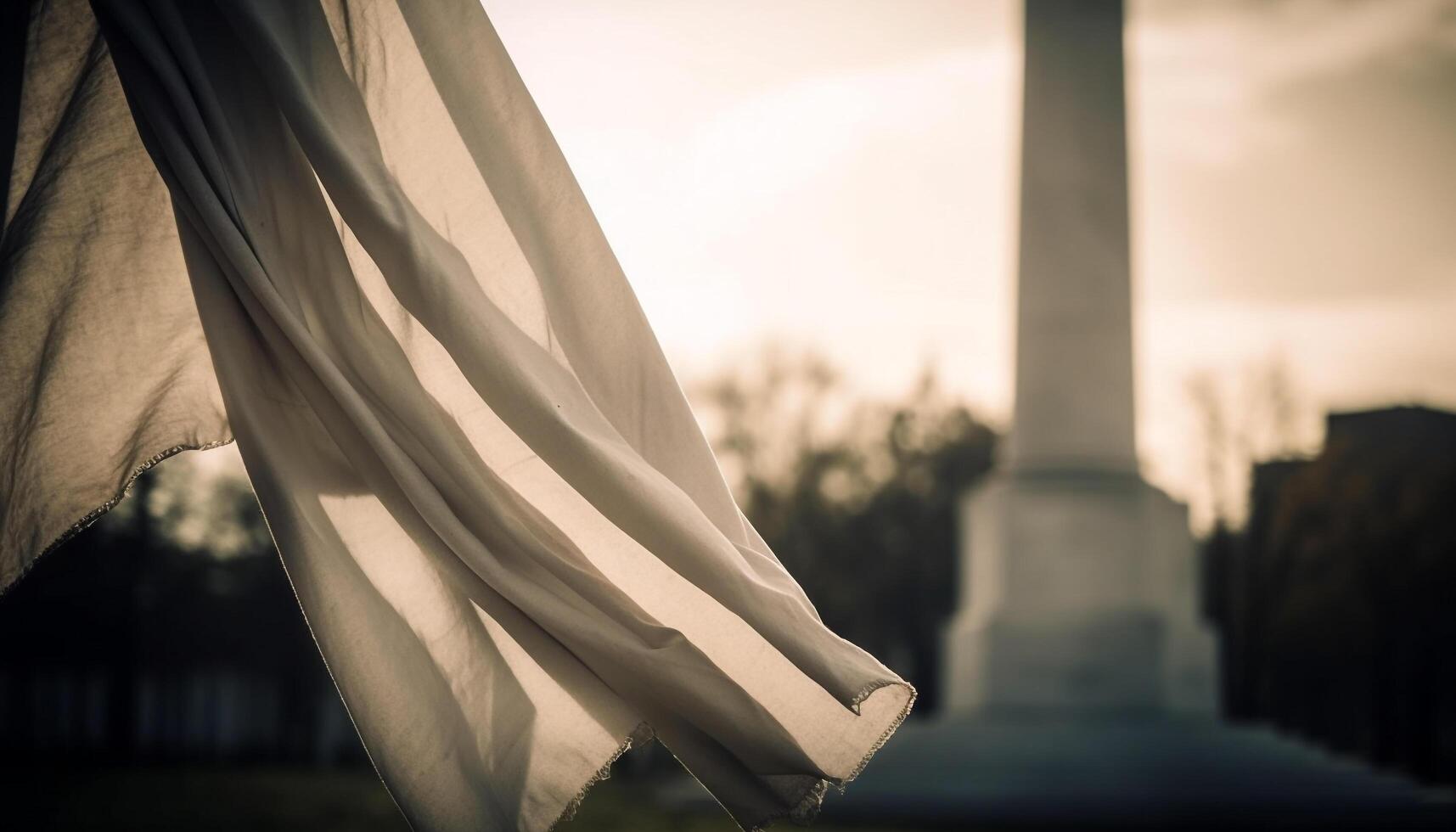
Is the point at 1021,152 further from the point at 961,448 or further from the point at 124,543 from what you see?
the point at 961,448

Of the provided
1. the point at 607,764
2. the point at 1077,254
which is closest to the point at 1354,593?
the point at 1077,254

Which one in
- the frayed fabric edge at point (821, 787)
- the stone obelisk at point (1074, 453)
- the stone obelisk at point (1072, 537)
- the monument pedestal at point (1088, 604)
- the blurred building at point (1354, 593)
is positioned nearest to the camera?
the frayed fabric edge at point (821, 787)

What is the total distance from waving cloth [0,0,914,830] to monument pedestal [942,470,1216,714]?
991 cm

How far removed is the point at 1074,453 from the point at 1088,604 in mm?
1364

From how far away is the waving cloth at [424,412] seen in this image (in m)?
1.64

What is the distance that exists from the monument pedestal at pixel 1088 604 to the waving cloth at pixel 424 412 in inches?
390

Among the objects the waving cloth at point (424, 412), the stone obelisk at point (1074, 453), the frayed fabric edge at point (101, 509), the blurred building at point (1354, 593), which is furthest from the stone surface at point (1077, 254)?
the frayed fabric edge at point (101, 509)

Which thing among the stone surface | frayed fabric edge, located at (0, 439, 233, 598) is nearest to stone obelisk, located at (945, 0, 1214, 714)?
the stone surface

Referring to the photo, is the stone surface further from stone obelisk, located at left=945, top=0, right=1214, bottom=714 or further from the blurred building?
the blurred building

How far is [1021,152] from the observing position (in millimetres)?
11828

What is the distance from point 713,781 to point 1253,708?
90.4ft

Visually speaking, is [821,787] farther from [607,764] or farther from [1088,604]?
[1088,604]

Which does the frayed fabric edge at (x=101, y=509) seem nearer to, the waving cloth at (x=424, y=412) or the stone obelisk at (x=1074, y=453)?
the waving cloth at (x=424, y=412)

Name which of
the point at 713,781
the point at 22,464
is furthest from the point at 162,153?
the point at 713,781
